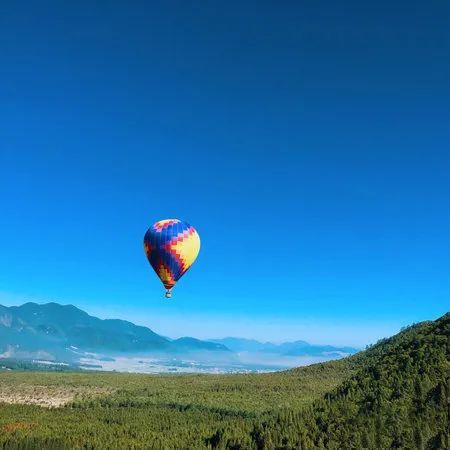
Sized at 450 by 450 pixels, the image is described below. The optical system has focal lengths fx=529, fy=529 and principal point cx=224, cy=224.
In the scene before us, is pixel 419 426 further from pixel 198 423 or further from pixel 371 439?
pixel 198 423

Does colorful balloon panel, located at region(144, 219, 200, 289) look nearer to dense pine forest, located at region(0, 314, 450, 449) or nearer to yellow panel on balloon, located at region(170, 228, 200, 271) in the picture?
yellow panel on balloon, located at region(170, 228, 200, 271)

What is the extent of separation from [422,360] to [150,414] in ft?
290

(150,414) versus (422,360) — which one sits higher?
(422,360)

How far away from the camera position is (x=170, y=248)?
343ft

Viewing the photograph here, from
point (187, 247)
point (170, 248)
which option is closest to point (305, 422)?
point (187, 247)

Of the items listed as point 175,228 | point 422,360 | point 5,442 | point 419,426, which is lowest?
point 5,442

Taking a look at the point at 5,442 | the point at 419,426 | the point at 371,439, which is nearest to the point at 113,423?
the point at 5,442

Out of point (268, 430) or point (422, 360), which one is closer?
point (268, 430)

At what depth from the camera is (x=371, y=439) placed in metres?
117

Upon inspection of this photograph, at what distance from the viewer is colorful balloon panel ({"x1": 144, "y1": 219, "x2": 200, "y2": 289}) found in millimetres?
104688

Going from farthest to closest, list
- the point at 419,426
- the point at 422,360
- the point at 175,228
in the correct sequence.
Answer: the point at 422,360
the point at 419,426
the point at 175,228

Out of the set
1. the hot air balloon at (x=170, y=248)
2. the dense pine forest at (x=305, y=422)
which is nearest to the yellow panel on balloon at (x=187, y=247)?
the hot air balloon at (x=170, y=248)

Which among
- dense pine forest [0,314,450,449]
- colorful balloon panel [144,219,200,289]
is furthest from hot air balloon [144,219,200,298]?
dense pine forest [0,314,450,449]

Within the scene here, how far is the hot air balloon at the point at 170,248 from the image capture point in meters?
105
